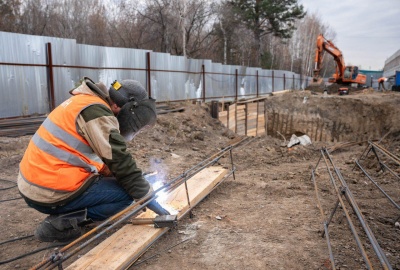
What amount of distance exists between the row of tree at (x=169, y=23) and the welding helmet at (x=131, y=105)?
2020cm

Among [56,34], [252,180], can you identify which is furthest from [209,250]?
[56,34]

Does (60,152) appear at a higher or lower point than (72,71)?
lower

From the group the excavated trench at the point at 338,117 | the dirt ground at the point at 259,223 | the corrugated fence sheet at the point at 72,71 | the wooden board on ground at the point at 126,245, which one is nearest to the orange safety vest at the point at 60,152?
the wooden board on ground at the point at 126,245

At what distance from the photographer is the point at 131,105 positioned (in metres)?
2.94

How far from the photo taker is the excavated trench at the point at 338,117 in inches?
504

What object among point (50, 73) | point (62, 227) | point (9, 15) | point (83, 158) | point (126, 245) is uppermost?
point (9, 15)

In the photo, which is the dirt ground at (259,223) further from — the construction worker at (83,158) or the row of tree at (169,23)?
the row of tree at (169,23)

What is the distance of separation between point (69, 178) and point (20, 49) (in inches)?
315

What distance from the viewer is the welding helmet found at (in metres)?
2.92

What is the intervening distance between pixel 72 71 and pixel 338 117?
9.71 meters

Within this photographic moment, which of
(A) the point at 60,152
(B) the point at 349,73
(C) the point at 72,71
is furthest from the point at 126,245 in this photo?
(B) the point at 349,73

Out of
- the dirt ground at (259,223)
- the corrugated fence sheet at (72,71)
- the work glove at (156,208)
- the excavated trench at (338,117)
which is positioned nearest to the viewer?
the dirt ground at (259,223)

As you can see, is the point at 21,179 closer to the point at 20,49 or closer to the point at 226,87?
the point at 20,49

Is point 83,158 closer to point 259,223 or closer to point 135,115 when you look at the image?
point 135,115
